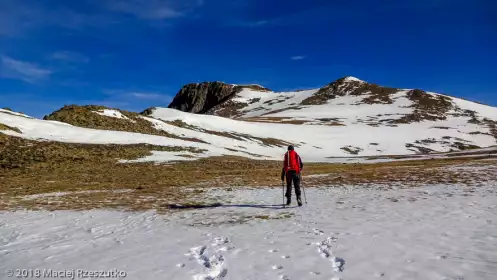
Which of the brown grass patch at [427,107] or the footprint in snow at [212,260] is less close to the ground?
the brown grass patch at [427,107]

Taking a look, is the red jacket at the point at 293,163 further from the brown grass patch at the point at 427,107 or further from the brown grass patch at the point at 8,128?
the brown grass patch at the point at 427,107

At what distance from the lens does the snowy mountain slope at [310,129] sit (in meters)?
57.7

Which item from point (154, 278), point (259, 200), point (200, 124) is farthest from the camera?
point (200, 124)

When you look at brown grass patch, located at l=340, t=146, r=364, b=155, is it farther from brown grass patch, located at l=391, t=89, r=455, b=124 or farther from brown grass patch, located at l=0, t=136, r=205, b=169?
brown grass patch, located at l=391, t=89, r=455, b=124

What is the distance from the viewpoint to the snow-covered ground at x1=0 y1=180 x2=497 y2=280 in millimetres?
8375

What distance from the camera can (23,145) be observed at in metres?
45.3

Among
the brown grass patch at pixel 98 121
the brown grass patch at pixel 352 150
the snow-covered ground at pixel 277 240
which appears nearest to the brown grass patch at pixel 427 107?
the brown grass patch at pixel 352 150

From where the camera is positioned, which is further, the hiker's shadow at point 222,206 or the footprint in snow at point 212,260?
the hiker's shadow at point 222,206

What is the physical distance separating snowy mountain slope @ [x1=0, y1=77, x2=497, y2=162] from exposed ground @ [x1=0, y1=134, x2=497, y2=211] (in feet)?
18.3

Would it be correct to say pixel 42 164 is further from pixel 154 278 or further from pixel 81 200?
pixel 154 278

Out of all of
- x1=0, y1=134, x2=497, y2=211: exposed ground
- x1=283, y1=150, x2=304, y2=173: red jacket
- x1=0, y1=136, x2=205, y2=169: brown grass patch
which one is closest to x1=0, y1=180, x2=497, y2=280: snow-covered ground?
x1=283, y1=150, x2=304, y2=173: red jacket

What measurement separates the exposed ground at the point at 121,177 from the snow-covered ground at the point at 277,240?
14.2 ft

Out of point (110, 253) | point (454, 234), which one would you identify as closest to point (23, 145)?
point (110, 253)

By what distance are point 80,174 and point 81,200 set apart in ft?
50.4
